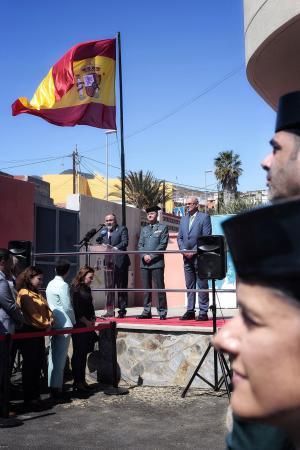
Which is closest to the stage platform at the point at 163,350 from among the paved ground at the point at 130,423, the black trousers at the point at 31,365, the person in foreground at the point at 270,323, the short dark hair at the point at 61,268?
the paved ground at the point at 130,423

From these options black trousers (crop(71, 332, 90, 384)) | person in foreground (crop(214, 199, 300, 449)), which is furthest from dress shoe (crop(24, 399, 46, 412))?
person in foreground (crop(214, 199, 300, 449))

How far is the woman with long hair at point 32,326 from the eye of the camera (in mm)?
6845

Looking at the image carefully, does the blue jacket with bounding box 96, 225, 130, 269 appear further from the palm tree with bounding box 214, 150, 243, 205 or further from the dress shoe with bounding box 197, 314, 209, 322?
the palm tree with bounding box 214, 150, 243, 205

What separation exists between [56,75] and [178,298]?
638 centimetres

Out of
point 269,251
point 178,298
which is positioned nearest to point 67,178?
point 178,298

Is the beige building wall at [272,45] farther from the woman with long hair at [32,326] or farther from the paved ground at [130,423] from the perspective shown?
the paved ground at [130,423]

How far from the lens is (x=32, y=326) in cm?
700

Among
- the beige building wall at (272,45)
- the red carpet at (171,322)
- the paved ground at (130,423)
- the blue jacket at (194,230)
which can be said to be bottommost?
→ the paved ground at (130,423)

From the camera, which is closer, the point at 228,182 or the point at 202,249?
the point at 202,249

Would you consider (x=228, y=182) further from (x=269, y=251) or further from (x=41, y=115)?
(x=269, y=251)

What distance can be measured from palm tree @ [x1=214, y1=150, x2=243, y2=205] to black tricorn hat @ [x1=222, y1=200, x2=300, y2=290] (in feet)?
153

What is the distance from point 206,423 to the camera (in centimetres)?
616

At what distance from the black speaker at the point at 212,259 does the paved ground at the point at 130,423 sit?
5.31 feet

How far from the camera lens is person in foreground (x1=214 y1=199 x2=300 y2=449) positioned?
0.74m
